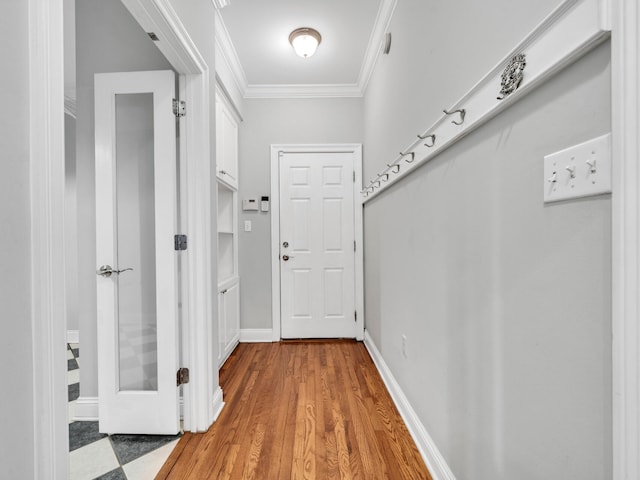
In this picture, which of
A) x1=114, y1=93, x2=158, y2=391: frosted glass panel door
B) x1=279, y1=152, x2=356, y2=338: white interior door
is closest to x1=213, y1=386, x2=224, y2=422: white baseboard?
x1=114, y1=93, x2=158, y2=391: frosted glass panel door

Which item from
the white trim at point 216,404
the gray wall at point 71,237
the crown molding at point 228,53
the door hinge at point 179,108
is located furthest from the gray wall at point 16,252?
the gray wall at point 71,237

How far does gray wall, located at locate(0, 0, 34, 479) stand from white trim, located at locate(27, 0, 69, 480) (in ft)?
0.03

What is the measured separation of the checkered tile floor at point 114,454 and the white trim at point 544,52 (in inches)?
76.2

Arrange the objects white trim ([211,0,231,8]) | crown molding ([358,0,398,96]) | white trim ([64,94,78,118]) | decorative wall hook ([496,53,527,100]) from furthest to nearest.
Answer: white trim ([64,94,78,118]) → crown molding ([358,0,398,96]) → white trim ([211,0,231,8]) → decorative wall hook ([496,53,527,100])

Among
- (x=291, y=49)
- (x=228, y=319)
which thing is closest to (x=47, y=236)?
(x=228, y=319)

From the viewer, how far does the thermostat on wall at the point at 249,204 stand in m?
3.25

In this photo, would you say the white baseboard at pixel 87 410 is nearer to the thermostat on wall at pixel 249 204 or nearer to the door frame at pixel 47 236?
the door frame at pixel 47 236

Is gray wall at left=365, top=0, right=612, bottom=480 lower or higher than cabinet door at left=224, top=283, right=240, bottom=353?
higher

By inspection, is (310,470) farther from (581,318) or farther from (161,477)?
(581,318)

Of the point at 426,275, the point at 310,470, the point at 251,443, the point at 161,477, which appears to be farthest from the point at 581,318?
the point at 161,477

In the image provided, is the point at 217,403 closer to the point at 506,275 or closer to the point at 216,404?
the point at 216,404

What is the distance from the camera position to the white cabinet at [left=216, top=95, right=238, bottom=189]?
8.50 ft

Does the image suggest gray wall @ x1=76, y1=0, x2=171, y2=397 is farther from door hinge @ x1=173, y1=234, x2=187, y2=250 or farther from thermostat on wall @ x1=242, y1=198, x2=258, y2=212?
thermostat on wall @ x1=242, y1=198, x2=258, y2=212

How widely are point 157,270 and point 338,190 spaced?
206 centimetres
